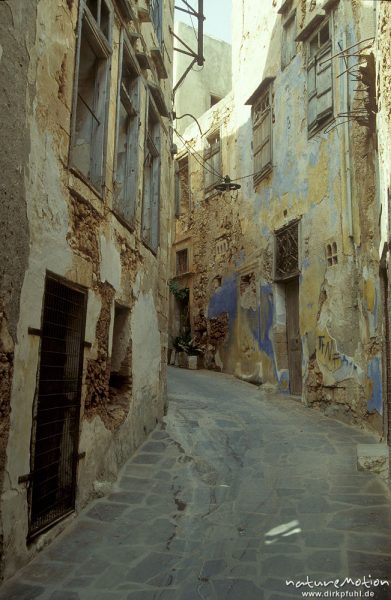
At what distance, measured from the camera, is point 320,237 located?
8.81 meters

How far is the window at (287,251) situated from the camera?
32.0 feet

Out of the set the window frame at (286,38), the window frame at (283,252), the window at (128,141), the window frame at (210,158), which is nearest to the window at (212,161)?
the window frame at (210,158)

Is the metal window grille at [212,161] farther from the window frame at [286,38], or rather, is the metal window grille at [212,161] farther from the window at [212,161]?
the window frame at [286,38]

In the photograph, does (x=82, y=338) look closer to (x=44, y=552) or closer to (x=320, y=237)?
(x=44, y=552)

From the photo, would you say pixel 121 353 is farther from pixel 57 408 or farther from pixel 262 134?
pixel 262 134

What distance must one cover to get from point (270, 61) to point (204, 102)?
28.2 feet

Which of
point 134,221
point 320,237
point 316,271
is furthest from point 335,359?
point 134,221

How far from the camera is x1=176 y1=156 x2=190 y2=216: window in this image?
16750 millimetres

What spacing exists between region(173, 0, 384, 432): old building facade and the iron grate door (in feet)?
14.3

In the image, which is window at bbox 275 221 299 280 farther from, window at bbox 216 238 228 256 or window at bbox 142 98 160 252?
window at bbox 142 98 160 252

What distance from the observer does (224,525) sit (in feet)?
13.5

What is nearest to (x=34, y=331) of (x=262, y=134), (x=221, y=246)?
(x=262, y=134)

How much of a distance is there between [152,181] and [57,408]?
459 centimetres

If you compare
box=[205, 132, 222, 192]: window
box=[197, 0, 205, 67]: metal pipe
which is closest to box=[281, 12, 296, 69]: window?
box=[197, 0, 205, 67]: metal pipe
